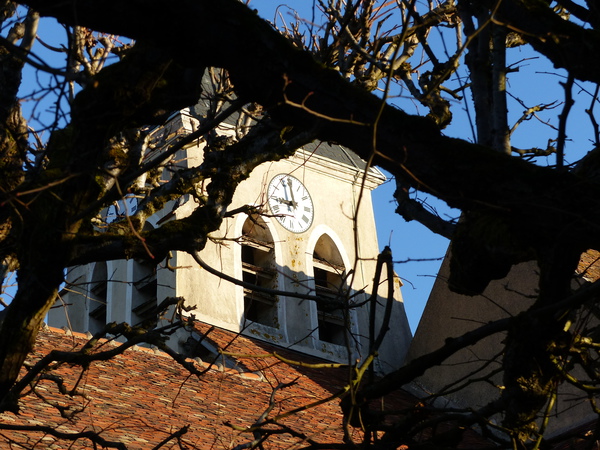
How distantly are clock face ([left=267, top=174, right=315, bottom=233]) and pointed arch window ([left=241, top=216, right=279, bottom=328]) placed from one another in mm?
680

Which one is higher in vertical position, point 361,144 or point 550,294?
point 361,144

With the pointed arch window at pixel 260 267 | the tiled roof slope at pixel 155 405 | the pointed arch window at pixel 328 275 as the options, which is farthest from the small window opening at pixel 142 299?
the tiled roof slope at pixel 155 405

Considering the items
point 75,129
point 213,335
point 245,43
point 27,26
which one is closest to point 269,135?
point 27,26

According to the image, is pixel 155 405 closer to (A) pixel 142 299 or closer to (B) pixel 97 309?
(A) pixel 142 299

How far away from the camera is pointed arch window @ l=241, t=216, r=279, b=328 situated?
62.3 ft

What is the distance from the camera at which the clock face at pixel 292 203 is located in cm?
2055

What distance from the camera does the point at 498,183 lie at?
4.18m

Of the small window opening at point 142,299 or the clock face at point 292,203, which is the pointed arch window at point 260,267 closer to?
the clock face at point 292,203

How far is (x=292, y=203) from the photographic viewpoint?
20688 mm

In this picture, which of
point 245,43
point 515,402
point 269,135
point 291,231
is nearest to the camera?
point 245,43

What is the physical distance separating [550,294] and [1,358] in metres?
2.55

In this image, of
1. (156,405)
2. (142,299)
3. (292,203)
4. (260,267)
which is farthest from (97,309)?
(156,405)

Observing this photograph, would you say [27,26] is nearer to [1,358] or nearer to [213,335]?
[1,358]

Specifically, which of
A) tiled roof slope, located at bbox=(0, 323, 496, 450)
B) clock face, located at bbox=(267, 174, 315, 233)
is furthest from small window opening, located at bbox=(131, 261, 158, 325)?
tiled roof slope, located at bbox=(0, 323, 496, 450)
